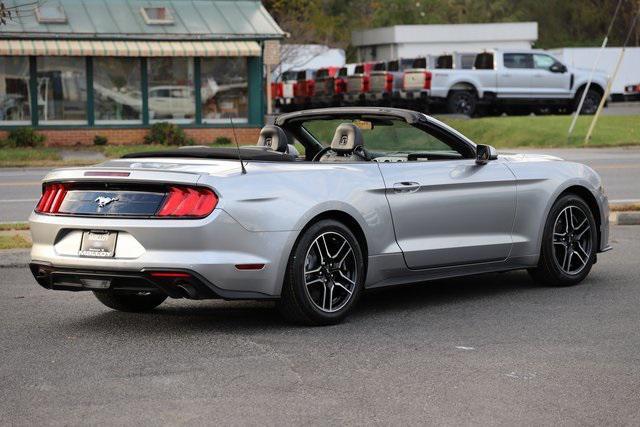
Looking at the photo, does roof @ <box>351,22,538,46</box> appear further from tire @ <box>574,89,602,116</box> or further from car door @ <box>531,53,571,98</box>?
car door @ <box>531,53,571,98</box>

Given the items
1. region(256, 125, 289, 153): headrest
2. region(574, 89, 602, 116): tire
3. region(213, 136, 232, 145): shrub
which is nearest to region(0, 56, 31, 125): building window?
region(213, 136, 232, 145): shrub

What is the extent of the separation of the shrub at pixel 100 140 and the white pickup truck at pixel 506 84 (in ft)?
29.9

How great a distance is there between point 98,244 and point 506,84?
1171 inches

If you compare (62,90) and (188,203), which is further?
(62,90)

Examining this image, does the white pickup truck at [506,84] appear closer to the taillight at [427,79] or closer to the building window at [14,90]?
the taillight at [427,79]

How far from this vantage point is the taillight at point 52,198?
8.04 m

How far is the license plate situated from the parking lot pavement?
0.53 meters

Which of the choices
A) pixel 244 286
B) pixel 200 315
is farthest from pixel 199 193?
pixel 200 315

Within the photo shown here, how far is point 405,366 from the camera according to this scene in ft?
22.5

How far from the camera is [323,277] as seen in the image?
8047 mm

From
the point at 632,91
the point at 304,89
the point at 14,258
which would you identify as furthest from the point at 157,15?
the point at 14,258

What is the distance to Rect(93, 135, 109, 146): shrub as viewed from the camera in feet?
103

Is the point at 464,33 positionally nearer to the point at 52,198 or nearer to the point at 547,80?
the point at 547,80

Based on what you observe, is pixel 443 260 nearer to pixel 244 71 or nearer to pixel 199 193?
pixel 199 193
